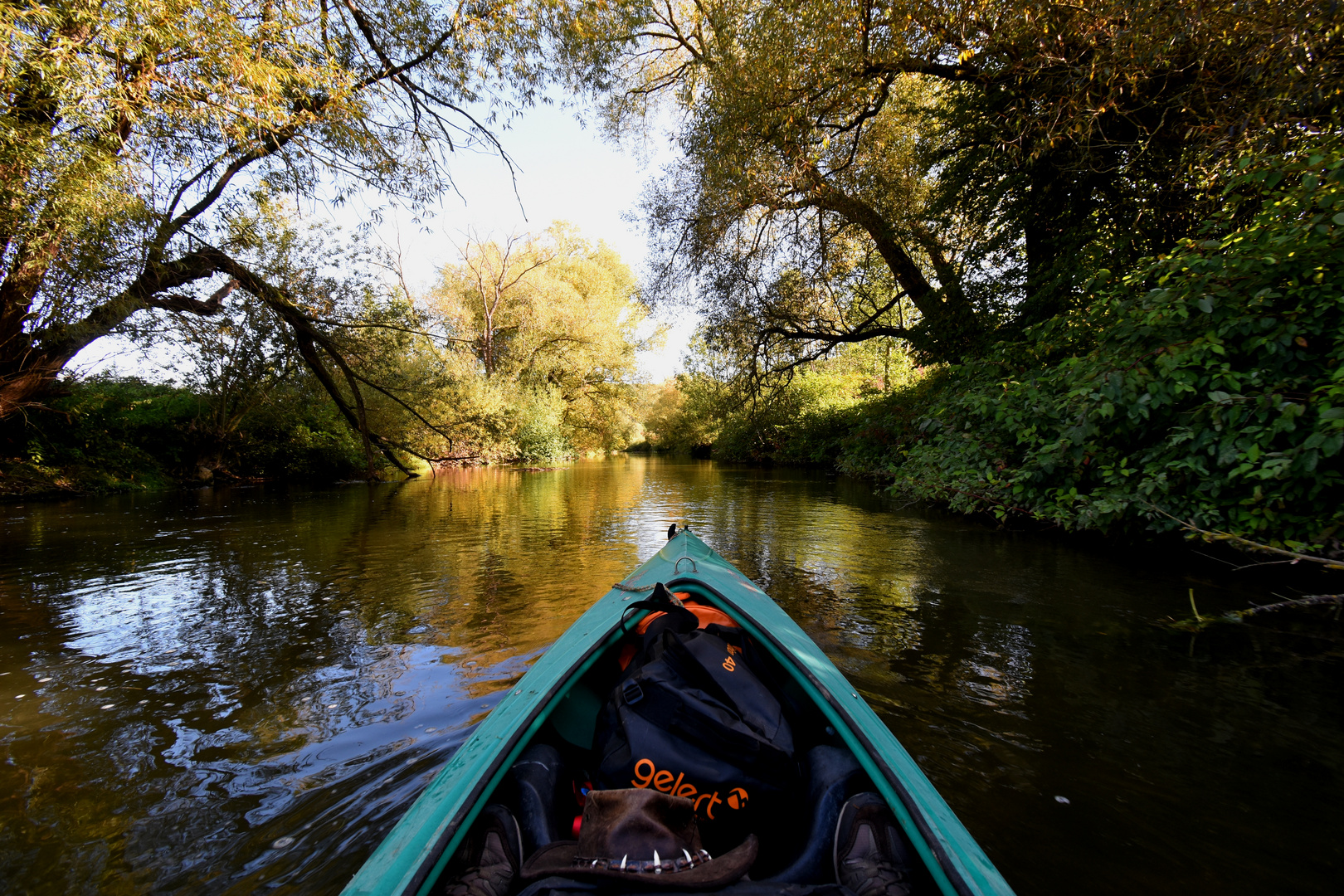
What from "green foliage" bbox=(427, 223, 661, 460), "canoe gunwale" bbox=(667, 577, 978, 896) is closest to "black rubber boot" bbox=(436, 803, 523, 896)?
"canoe gunwale" bbox=(667, 577, 978, 896)

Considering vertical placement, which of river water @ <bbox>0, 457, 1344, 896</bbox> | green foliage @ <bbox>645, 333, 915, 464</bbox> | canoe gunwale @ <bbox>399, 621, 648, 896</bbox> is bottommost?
river water @ <bbox>0, 457, 1344, 896</bbox>

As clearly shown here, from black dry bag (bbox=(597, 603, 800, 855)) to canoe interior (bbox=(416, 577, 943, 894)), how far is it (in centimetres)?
7

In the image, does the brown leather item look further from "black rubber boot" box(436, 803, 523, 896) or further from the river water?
the river water

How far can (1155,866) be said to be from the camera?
1.58 meters

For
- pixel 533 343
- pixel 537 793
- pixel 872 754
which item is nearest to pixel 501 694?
pixel 537 793

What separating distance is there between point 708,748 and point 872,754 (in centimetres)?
42

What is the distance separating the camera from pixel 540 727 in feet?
5.55

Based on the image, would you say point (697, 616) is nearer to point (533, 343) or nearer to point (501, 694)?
point (501, 694)

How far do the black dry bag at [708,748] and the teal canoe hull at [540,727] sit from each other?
0.63 ft

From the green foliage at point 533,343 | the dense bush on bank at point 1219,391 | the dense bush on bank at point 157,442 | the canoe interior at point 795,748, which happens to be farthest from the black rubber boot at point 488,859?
the green foliage at point 533,343

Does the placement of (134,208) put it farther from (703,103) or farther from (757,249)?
(757,249)

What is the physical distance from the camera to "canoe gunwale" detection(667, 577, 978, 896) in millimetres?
1039

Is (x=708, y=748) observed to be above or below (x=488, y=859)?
above

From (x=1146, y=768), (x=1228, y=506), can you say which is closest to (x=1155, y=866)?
(x=1146, y=768)
